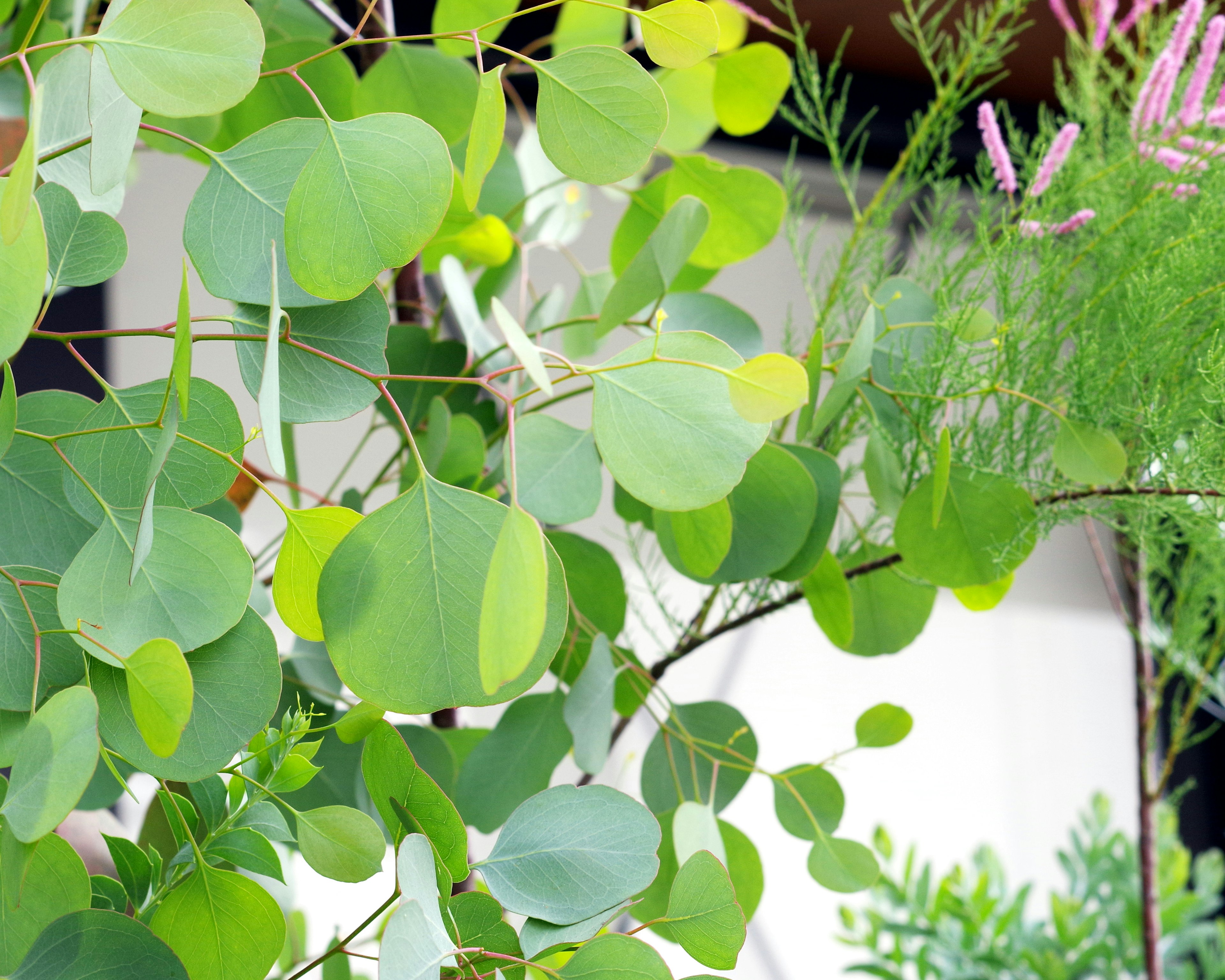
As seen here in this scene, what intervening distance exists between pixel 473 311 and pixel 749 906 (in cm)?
21

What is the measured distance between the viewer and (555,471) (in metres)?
0.22

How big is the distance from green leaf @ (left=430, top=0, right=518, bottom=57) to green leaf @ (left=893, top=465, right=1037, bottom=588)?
19cm

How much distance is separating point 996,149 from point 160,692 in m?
0.27

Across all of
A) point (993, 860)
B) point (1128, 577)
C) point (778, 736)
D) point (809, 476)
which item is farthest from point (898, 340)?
point (993, 860)

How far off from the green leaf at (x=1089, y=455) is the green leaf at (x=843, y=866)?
4.8 inches

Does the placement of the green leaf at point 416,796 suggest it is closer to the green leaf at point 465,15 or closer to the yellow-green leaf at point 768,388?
the yellow-green leaf at point 768,388

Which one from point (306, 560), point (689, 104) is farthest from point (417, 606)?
point (689, 104)

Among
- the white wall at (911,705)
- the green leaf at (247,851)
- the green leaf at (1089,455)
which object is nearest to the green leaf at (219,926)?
the green leaf at (247,851)

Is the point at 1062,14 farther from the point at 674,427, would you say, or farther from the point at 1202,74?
the point at 674,427

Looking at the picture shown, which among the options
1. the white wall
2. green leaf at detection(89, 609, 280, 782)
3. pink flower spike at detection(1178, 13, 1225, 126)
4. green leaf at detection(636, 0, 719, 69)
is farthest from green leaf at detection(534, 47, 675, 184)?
the white wall

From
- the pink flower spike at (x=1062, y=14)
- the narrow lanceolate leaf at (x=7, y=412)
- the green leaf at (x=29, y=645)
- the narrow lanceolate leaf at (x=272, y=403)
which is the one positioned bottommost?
the green leaf at (x=29, y=645)

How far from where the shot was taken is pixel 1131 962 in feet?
3.07

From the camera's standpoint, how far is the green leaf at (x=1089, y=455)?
0.71ft

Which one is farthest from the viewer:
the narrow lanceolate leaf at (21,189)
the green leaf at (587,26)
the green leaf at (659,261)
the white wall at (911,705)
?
the white wall at (911,705)
